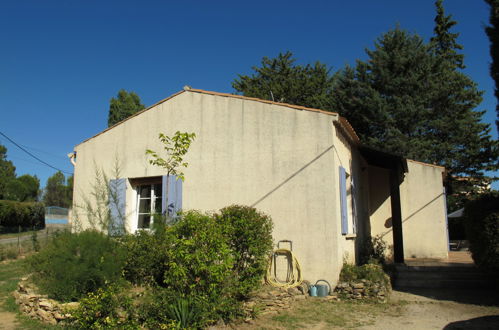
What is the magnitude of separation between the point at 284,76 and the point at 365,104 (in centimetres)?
593

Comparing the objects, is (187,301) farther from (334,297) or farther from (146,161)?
(146,161)

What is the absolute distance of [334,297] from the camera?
7613mm

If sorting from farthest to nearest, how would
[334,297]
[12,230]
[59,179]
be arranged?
1. [59,179]
2. [12,230]
3. [334,297]

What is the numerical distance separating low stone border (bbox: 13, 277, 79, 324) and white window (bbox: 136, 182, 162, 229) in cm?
321

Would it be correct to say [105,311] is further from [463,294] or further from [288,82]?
[288,82]

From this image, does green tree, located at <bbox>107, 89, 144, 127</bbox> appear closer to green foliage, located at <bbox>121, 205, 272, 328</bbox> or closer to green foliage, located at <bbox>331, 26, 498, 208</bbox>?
green foliage, located at <bbox>331, 26, 498, 208</bbox>

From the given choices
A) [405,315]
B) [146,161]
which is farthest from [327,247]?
[146,161]

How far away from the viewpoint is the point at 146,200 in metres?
10.3

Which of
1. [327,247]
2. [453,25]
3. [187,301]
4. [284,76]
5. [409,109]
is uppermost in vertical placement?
[453,25]

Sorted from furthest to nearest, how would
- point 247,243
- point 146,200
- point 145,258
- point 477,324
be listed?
point 146,200, point 247,243, point 145,258, point 477,324

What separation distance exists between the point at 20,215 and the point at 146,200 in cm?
2718

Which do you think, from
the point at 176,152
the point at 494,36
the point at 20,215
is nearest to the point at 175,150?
the point at 176,152

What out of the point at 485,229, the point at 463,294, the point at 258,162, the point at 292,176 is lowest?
the point at 463,294

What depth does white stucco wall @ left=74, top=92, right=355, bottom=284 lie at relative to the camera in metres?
8.09
